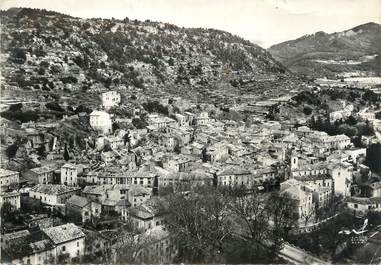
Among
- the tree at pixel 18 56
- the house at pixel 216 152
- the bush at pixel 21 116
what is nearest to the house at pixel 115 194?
the house at pixel 216 152

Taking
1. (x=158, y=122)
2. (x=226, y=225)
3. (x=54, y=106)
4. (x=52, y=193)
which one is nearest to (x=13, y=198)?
(x=52, y=193)

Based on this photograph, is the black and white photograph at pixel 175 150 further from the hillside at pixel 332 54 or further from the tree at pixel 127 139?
the hillside at pixel 332 54

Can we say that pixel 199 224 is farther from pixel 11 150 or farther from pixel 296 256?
pixel 11 150

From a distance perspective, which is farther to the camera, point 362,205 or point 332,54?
point 332,54

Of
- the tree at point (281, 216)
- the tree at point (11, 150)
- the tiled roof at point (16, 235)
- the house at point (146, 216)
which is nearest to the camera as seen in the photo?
the tiled roof at point (16, 235)

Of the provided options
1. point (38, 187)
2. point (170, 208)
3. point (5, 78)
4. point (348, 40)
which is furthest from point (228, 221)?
point (348, 40)

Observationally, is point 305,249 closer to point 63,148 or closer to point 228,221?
point 228,221
